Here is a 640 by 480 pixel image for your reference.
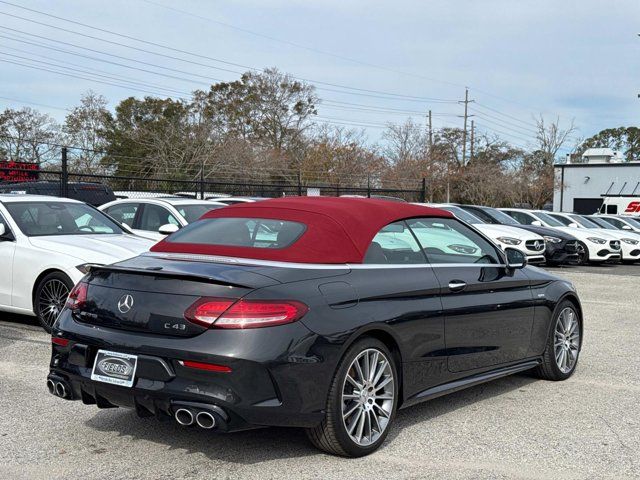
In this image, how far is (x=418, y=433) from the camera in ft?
16.1

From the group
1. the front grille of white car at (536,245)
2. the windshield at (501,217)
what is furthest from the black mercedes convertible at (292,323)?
the windshield at (501,217)

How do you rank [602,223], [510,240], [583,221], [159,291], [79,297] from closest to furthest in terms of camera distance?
1. [159,291]
2. [79,297]
3. [510,240]
4. [583,221]
5. [602,223]

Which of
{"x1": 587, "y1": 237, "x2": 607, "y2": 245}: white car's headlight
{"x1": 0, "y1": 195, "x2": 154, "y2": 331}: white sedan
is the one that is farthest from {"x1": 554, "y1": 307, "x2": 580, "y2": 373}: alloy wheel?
{"x1": 587, "y1": 237, "x2": 607, "y2": 245}: white car's headlight

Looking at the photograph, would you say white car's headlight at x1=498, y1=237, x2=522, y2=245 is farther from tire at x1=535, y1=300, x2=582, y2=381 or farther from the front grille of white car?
tire at x1=535, y1=300, x2=582, y2=381

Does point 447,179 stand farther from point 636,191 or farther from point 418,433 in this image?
point 418,433

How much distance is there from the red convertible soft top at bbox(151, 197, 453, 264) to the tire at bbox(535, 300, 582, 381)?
1695 mm

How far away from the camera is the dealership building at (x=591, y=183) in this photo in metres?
58.2

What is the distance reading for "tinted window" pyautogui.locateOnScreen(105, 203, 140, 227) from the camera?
12.6 m

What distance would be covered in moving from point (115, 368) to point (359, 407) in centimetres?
139

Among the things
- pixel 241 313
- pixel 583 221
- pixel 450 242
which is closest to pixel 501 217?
pixel 583 221

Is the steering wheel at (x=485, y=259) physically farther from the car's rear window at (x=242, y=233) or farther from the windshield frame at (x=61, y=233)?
the windshield frame at (x=61, y=233)

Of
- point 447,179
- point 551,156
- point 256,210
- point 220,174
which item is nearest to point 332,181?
point 220,174

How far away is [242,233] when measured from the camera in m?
4.94

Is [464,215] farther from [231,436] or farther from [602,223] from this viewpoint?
[231,436]
